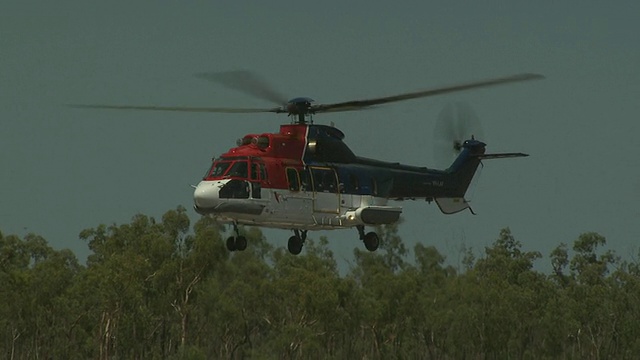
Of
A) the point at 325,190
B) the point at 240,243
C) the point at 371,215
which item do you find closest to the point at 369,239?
the point at 371,215

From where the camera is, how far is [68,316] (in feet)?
321

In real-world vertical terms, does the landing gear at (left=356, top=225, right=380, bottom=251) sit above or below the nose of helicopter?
below

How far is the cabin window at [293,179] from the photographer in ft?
125

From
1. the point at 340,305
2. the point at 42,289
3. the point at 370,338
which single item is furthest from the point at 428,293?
the point at 42,289

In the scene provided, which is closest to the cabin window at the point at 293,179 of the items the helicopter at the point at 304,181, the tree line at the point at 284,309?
the helicopter at the point at 304,181

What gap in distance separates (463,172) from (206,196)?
42.1 ft

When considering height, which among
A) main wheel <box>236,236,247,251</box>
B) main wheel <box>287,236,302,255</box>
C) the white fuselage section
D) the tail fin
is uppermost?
the tail fin

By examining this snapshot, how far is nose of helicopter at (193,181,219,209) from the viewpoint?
3612cm

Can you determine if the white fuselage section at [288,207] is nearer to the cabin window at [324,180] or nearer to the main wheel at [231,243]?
the cabin window at [324,180]

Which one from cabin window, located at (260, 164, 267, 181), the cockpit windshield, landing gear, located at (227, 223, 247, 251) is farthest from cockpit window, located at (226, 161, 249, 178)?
landing gear, located at (227, 223, 247, 251)

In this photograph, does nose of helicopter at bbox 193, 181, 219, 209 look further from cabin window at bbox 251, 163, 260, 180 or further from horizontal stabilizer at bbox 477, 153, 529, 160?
horizontal stabilizer at bbox 477, 153, 529, 160

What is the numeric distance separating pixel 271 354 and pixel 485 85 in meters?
68.3

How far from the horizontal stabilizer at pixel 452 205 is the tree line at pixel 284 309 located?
142 feet

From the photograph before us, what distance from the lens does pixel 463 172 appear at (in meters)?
46.1
